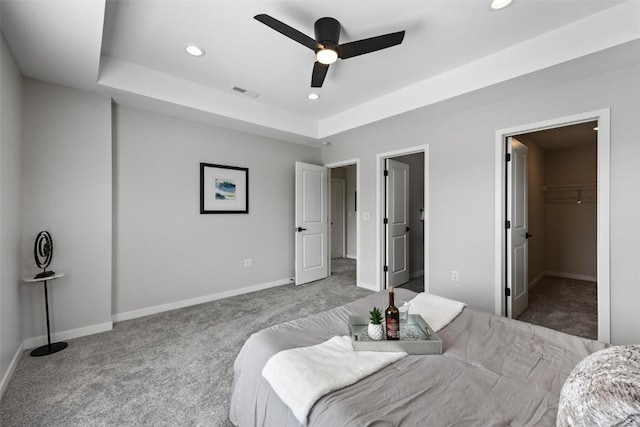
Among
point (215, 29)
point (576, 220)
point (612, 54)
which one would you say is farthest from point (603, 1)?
point (576, 220)

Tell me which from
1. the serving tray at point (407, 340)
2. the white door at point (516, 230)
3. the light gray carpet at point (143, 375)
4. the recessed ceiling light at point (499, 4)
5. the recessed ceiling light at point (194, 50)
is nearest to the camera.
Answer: the serving tray at point (407, 340)

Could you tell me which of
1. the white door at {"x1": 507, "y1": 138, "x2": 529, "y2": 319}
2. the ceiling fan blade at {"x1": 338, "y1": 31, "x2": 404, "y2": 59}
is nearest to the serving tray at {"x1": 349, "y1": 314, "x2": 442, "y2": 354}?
the ceiling fan blade at {"x1": 338, "y1": 31, "x2": 404, "y2": 59}

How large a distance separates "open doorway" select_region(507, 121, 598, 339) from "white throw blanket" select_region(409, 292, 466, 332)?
8.92 ft

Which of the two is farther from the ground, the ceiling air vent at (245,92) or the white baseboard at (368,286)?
the ceiling air vent at (245,92)

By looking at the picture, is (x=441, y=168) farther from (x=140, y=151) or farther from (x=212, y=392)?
(x=140, y=151)

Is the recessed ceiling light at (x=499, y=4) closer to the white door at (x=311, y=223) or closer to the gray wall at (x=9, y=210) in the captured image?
the white door at (x=311, y=223)

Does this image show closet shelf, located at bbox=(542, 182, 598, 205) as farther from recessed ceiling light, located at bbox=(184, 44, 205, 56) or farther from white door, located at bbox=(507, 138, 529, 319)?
recessed ceiling light, located at bbox=(184, 44, 205, 56)

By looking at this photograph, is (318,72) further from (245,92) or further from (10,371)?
(10,371)

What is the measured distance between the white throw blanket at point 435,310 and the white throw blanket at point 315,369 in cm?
48

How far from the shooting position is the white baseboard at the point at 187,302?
3016 millimetres

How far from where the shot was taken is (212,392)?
182cm

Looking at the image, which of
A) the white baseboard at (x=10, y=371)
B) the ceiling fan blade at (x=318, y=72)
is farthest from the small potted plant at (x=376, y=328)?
the white baseboard at (x=10, y=371)

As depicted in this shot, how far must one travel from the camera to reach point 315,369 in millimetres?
1118

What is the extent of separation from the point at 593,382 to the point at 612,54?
2.53 meters
